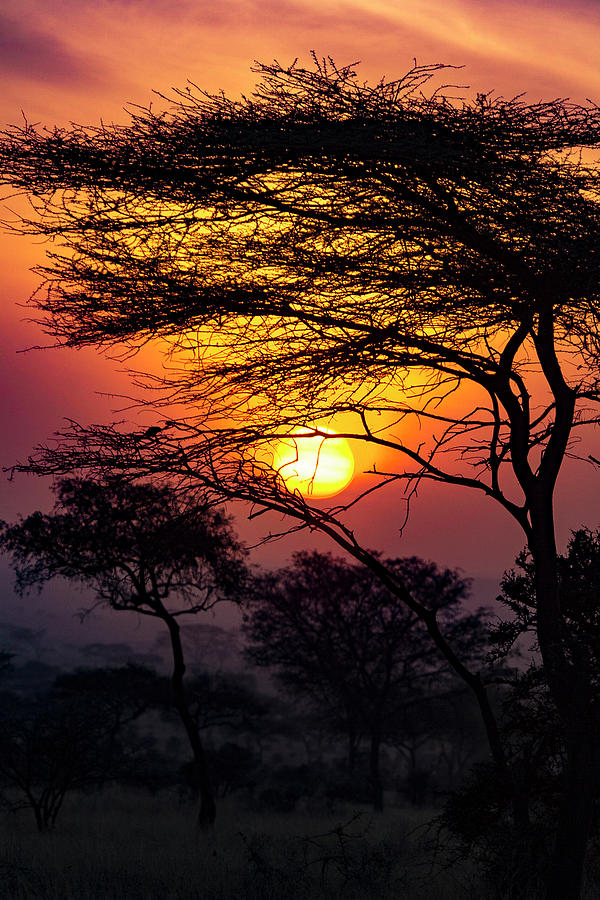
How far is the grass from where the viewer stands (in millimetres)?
10500

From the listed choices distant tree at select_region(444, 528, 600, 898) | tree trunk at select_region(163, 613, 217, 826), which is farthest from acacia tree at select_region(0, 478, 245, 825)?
distant tree at select_region(444, 528, 600, 898)

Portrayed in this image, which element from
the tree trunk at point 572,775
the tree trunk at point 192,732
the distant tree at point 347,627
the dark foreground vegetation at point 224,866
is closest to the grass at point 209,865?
the dark foreground vegetation at point 224,866

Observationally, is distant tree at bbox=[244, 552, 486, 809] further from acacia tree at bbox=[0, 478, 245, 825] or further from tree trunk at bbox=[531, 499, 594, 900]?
tree trunk at bbox=[531, 499, 594, 900]

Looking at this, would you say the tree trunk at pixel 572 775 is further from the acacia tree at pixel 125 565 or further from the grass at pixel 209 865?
the acacia tree at pixel 125 565

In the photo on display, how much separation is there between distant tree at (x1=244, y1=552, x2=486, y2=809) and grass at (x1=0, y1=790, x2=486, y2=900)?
10497 millimetres

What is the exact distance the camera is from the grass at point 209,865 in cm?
1050

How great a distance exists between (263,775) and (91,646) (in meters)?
78.9

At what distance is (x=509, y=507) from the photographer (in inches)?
368

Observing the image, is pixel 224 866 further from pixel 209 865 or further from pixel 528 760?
pixel 528 760

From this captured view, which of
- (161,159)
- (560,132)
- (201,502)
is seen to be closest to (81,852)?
(201,502)

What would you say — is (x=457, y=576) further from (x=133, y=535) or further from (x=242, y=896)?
(x=242, y=896)

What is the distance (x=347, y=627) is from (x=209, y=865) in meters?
17.1

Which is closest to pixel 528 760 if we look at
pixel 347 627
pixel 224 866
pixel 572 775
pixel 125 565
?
pixel 572 775

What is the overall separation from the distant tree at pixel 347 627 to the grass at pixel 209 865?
10.5m
